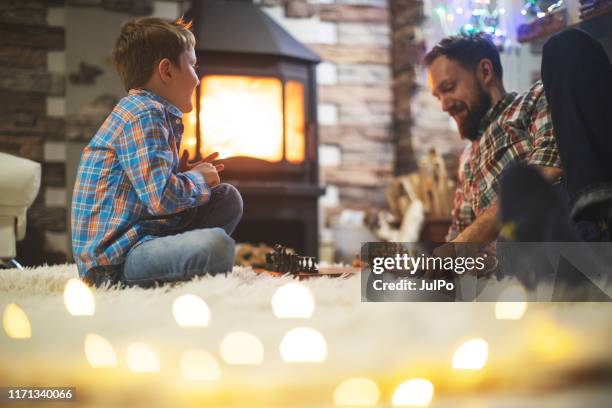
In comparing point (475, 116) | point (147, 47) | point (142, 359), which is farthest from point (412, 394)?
point (475, 116)

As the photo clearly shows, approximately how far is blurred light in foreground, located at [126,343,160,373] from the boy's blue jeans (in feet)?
0.56

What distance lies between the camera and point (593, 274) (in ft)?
1.94

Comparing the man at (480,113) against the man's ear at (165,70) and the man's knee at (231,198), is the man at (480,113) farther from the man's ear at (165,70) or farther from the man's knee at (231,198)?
the man's ear at (165,70)

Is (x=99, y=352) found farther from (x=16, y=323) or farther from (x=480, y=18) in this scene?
(x=480, y=18)

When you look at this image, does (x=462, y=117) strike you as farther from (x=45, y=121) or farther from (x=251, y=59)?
(x=45, y=121)

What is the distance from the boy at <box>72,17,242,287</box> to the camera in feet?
2.27

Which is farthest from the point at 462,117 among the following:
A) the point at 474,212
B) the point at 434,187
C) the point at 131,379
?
the point at 434,187

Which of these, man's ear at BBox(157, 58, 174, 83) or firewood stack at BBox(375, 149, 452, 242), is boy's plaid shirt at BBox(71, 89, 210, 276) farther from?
firewood stack at BBox(375, 149, 452, 242)

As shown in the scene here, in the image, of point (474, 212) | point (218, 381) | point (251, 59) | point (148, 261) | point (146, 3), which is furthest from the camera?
point (146, 3)

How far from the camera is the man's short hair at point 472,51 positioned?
97 cm

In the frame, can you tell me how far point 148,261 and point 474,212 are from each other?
0.55 metres

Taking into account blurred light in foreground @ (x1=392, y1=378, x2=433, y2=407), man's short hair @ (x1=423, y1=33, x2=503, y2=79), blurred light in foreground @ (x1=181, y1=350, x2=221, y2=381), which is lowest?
blurred light in foreground @ (x1=392, y1=378, x2=433, y2=407)

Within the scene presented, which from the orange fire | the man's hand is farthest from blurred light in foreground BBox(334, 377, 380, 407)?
the orange fire

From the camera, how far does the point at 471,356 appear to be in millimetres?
517
